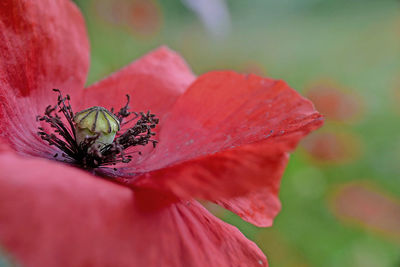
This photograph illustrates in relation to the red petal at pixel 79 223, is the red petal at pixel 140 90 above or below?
above

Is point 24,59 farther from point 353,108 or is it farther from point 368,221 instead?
point 353,108

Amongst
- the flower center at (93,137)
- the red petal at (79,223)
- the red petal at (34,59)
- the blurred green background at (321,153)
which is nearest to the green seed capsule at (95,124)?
the flower center at (93,137)

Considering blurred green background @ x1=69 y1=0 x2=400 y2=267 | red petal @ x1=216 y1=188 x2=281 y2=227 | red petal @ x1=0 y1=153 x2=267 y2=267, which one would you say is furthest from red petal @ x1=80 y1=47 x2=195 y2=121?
blurred green background @ x1=69 y1=0 x2=400 y2=267

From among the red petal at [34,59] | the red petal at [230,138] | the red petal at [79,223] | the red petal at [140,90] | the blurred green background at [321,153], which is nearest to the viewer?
the red petal at [79,223]

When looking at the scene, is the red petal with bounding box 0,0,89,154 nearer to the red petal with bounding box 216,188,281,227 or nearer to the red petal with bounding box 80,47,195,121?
the red petal with bounding box 80,47,195,121

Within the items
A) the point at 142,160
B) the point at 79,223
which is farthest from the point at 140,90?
the point at 79,223

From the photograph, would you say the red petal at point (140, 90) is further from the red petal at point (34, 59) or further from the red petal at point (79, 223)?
the red petal at point (79, 223)

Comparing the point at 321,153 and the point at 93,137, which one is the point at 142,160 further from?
the point at 321,153

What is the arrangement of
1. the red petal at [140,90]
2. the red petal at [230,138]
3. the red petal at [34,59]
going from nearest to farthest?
the red petal at [230,138]
the red petal at [34,59]
the red petal at [140,90]

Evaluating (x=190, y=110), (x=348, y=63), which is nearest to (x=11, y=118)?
(x=190, y=110)
